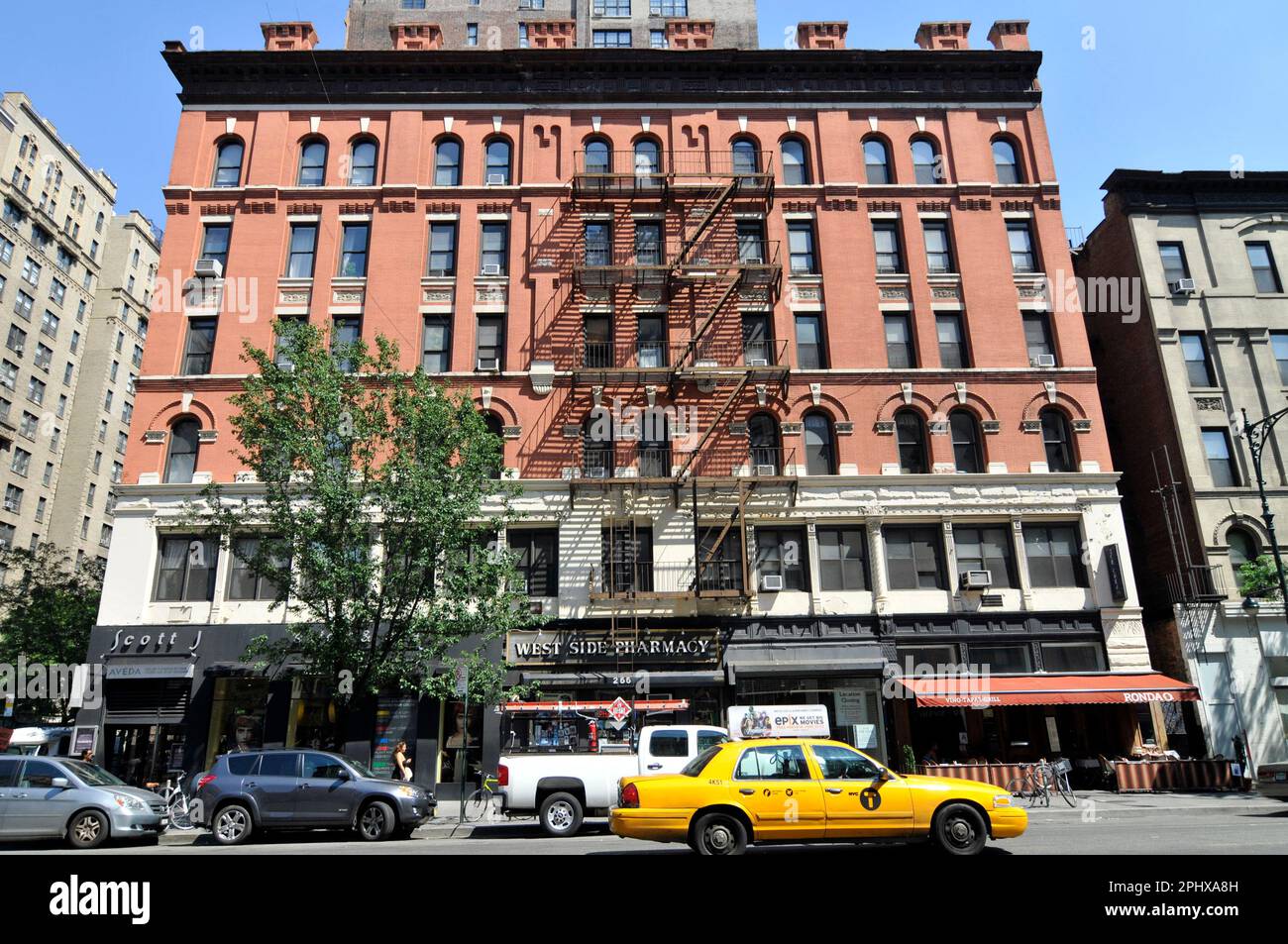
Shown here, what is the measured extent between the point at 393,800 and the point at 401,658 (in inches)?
215

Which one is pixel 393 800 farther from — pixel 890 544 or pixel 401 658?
pixel 890 544

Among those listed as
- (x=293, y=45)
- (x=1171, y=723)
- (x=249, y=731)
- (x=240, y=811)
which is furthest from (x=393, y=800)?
(x=293, y=45)

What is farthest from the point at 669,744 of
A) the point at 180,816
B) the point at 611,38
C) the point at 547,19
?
the point at 547,19

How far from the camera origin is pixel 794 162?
31781 mm

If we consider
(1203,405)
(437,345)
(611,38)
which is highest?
(611,38)

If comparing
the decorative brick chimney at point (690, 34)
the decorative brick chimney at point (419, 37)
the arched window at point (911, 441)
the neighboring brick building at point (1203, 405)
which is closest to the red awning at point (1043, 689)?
the neighboring brick building at point (1203, 405)

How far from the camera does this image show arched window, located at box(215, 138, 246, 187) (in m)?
31.1

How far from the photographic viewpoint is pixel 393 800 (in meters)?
15.5

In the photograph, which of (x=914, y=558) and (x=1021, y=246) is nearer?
(x=914, y=558)

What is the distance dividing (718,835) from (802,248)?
23.9 meters

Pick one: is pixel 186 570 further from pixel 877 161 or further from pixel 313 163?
pixel 877 161

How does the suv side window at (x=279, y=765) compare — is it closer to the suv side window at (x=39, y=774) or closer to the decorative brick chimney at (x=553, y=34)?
the suv side window at (x=39, y=774)
